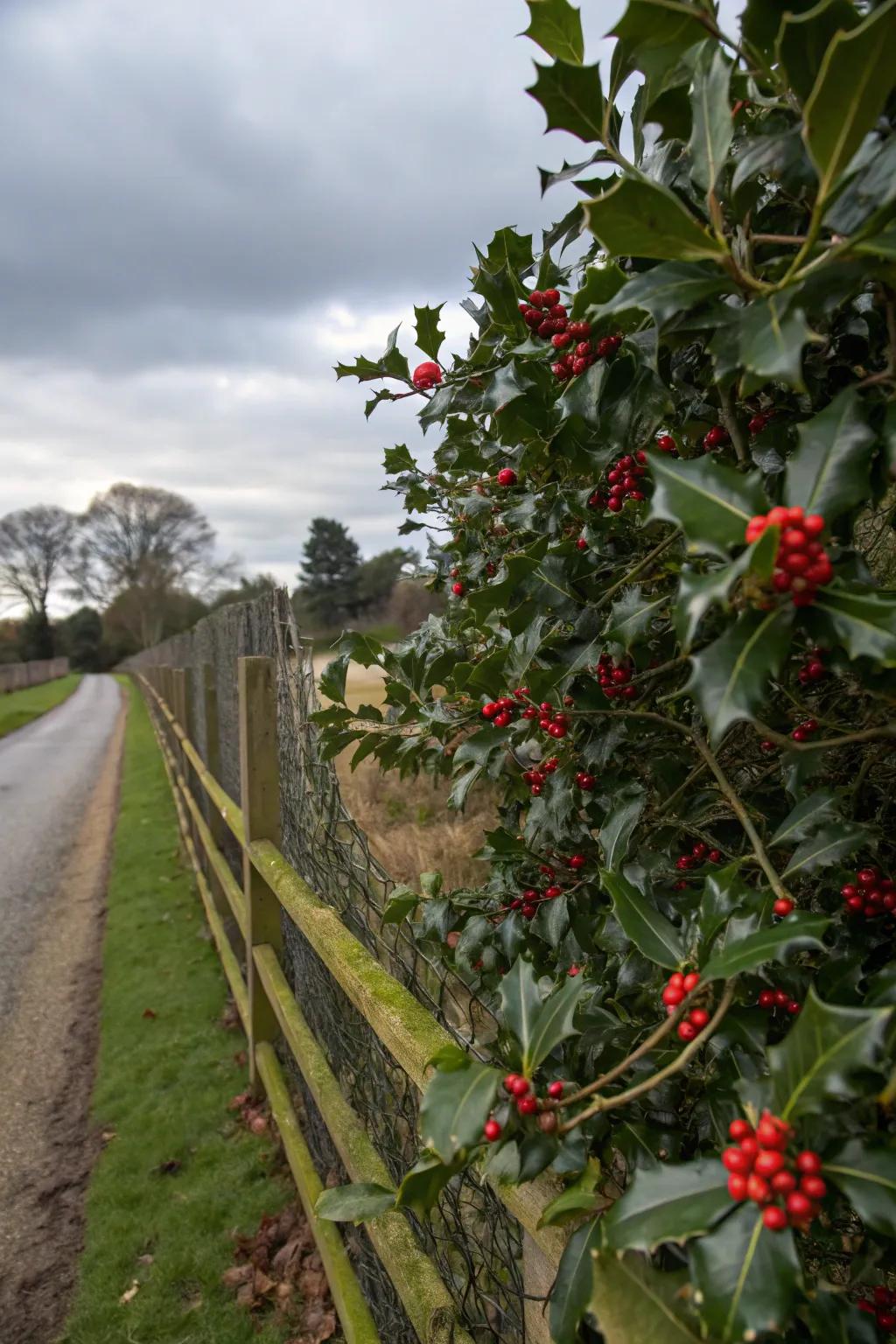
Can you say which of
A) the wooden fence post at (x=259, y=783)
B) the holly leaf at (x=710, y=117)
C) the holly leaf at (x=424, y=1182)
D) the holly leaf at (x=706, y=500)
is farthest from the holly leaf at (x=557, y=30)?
the wooden fence post at (x=259, y=783)

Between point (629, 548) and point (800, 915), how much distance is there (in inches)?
27.4

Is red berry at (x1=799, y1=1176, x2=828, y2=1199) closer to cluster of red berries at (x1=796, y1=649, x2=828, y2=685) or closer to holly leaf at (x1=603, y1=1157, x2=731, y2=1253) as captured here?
holly leaf at (x1=603, y1=1157, x2=731, y2=1253)

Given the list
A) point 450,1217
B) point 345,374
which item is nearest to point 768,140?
point 345,374


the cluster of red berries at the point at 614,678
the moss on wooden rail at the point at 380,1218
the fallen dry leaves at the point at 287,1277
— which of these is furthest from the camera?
the fallen dry leaves at the point at 287,1277

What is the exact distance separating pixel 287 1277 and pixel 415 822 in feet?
9.72

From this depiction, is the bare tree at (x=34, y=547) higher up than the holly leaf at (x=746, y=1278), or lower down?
higher up

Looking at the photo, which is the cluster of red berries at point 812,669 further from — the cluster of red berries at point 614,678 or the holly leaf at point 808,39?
the holly leaf at point 808,39

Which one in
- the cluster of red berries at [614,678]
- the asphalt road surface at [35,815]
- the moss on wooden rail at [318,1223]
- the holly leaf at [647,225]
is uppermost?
the holly leaf at [647,225]

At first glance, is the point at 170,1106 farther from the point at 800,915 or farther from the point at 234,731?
the point at 800,915

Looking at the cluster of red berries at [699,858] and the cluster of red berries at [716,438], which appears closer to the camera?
the cluster of red berries at [716,438]

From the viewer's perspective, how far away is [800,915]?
32.2 inches

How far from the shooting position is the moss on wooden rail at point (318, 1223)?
7.14 ft

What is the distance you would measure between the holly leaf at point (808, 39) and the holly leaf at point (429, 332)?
2.87 ft

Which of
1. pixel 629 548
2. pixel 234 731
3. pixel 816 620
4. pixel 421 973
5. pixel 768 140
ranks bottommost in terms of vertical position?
pixel 421 973
